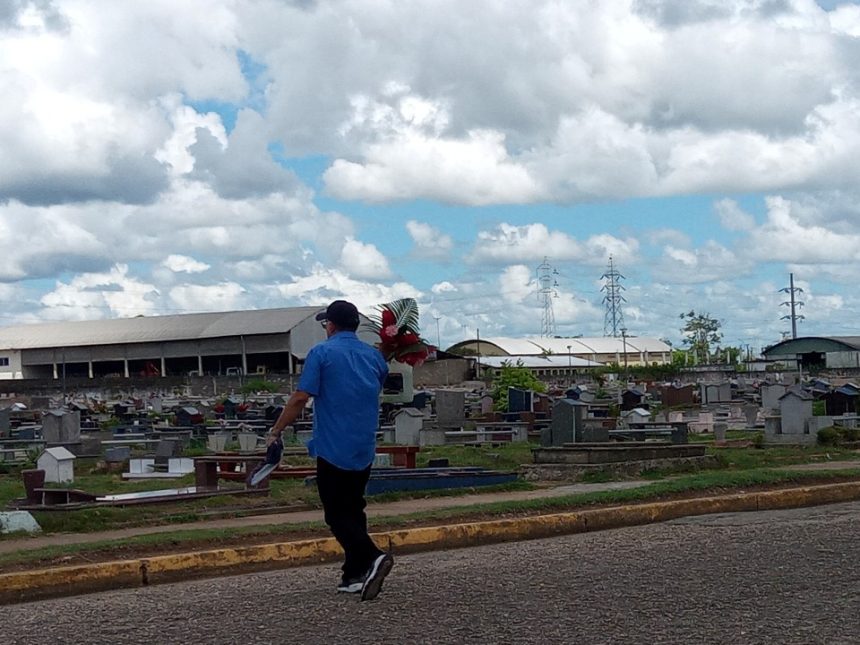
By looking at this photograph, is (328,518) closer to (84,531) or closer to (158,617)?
(158,617)

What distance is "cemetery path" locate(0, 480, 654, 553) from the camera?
39.3ft

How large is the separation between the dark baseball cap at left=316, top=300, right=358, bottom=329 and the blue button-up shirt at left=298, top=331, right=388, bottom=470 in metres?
0.28

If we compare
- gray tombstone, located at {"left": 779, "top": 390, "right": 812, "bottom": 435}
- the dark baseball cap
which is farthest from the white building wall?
the dark baseball cap

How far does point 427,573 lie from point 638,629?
2.56 metres

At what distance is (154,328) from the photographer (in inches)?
3479

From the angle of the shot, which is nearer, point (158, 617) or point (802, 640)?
point (802, 640)

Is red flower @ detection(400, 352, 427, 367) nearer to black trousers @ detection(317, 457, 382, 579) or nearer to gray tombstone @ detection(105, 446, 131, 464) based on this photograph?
black trousers @ detection(317, 457, 382, 579)

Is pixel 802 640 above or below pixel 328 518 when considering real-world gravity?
below

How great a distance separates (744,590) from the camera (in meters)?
7.81

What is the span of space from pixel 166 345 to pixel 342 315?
79742mm

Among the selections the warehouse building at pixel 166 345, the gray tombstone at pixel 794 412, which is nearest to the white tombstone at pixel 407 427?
the gray tombstone at pixel 794 412

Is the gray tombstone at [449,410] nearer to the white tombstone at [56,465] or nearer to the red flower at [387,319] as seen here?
the white tombstone at [56,465]

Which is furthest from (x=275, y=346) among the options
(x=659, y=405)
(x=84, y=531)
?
(x=84, y=531)

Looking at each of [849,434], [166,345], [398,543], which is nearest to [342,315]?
[398,543]
